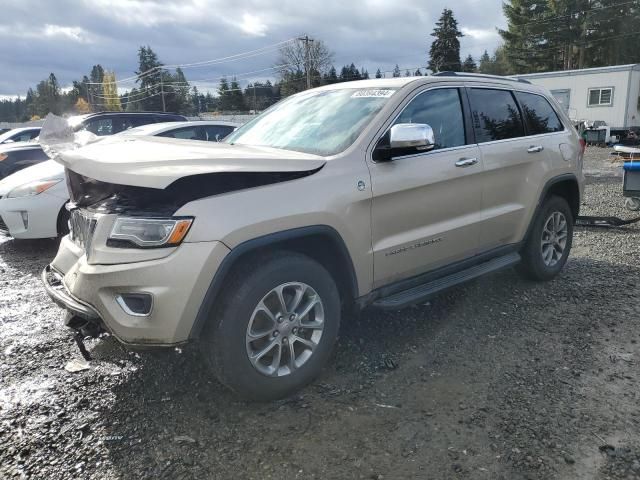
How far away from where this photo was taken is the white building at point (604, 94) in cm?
2580

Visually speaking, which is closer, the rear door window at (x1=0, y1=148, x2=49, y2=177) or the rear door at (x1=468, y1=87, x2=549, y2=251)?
the rear door at (x1=468, y1=87, x2=549, y2=251)

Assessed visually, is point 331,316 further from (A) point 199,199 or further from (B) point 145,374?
(B) point 145,374

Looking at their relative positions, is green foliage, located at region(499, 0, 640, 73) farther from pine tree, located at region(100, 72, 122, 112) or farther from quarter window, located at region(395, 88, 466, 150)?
pine tree, located at region(100, 72, 122, 112)

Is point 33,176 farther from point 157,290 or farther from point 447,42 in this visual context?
point 447,42

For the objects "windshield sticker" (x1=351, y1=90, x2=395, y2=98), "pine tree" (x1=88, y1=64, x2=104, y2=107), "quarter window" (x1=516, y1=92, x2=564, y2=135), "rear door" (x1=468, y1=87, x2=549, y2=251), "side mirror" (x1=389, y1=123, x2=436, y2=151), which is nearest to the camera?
"side mirror" (x1=389, y1=123, x2=436, y2=151)

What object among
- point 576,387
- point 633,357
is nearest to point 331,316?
point 576,387

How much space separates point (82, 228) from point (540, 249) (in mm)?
3962

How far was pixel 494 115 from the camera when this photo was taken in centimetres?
432

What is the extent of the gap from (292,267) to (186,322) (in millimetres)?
659

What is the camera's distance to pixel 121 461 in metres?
2.49

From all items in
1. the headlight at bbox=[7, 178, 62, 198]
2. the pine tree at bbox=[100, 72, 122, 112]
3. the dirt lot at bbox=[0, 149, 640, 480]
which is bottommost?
the dirt lot at bbox=[0, 149, 640, 480]

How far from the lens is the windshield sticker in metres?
3.58

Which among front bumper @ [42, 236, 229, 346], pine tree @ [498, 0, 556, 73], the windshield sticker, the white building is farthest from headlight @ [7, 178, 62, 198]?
pine tree @ [498, 0, 556, 73]

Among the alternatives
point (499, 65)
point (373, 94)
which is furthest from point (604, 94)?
point (499, 65)
